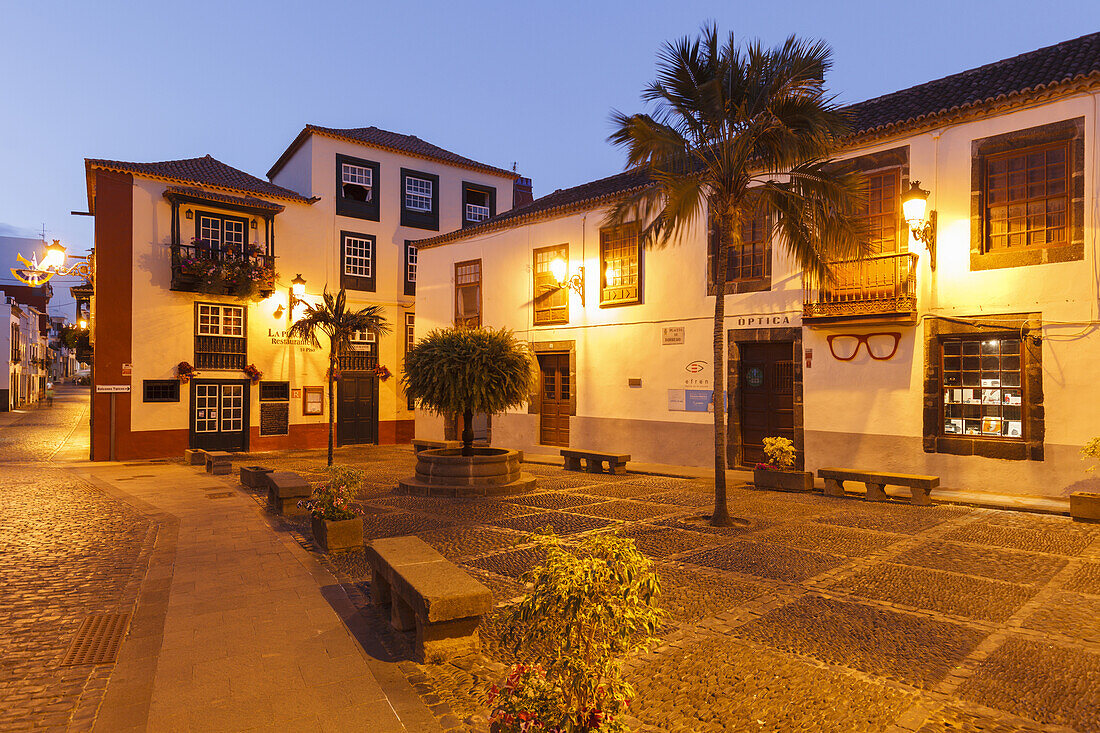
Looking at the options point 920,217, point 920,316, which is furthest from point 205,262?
point 920,316

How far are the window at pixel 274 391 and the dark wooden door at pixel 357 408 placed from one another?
1859 millimetres

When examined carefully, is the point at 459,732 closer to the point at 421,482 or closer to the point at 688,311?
the point at 421,482

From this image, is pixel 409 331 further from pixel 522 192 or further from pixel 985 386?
pixel 985 386

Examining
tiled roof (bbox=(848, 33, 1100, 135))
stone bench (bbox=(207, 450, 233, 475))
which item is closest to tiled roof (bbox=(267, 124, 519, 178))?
stone bench (bbox=(207, 450, 233, 475))

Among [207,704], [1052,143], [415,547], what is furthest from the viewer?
[1052,143]

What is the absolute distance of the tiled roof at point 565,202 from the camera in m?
17.9

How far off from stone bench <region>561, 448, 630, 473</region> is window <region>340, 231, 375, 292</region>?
11.6 m

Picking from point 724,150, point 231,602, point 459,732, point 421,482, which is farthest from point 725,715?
point 421,482

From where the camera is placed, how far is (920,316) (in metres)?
12.2

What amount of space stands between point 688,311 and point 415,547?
37.7 feet

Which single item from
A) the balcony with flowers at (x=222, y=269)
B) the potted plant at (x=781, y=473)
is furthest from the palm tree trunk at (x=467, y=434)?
the balcony with flowers at (x=222, y=269)

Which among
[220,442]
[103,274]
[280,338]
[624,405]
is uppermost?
[103,274]

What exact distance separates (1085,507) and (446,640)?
31.9 ft

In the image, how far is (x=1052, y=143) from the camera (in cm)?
1101
